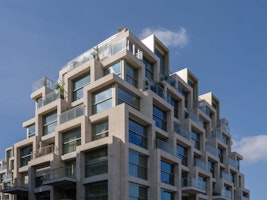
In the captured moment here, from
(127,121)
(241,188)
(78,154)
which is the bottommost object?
(241,188)

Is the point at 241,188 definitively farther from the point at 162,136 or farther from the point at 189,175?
the point at 162,136

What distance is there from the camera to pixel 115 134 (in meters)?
31.8

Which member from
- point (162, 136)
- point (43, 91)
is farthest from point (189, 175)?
point (43, 91)

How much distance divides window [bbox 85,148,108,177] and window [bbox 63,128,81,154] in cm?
256

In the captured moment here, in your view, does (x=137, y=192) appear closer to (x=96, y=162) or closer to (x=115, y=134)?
(x=96, y=162)

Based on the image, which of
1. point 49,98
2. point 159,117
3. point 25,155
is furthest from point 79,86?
point 25,155

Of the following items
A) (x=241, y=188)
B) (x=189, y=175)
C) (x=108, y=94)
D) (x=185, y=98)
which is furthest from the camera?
(x=241, y=188)

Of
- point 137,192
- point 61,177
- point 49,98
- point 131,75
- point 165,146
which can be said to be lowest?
point 137,192

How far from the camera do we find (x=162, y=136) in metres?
38.2

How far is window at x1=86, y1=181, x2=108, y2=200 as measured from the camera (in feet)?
102

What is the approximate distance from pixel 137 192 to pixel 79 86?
12.5m

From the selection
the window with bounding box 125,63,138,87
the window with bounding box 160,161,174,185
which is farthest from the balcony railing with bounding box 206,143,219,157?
the window with bounding box 125,63,138,87

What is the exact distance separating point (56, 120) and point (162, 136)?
11006mm

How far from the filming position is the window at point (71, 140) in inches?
1396
